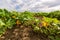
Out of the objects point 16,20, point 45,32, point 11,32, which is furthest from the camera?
point 16,20

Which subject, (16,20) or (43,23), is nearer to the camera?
(43,23)

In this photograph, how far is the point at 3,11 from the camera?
8.02 meters

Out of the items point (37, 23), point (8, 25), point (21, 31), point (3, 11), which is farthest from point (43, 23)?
point (3, 11)

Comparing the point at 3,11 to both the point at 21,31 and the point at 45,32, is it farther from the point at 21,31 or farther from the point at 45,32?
the point at 45,32

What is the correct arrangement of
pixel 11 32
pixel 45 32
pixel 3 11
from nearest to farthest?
pixel 45 32
pixel 11 32
pixel 3 11

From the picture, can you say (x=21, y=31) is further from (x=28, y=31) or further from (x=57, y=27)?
(x=57, y=27)

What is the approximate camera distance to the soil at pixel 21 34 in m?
6.19

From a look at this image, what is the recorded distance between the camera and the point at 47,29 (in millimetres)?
6293

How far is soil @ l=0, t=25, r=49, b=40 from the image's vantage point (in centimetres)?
619

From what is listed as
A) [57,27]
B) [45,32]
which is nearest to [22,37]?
[45,32]

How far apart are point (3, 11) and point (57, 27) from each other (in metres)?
2.63

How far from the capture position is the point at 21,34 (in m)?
6.38

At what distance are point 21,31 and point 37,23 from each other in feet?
2.07

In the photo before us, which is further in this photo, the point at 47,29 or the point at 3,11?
the point at 3,11
